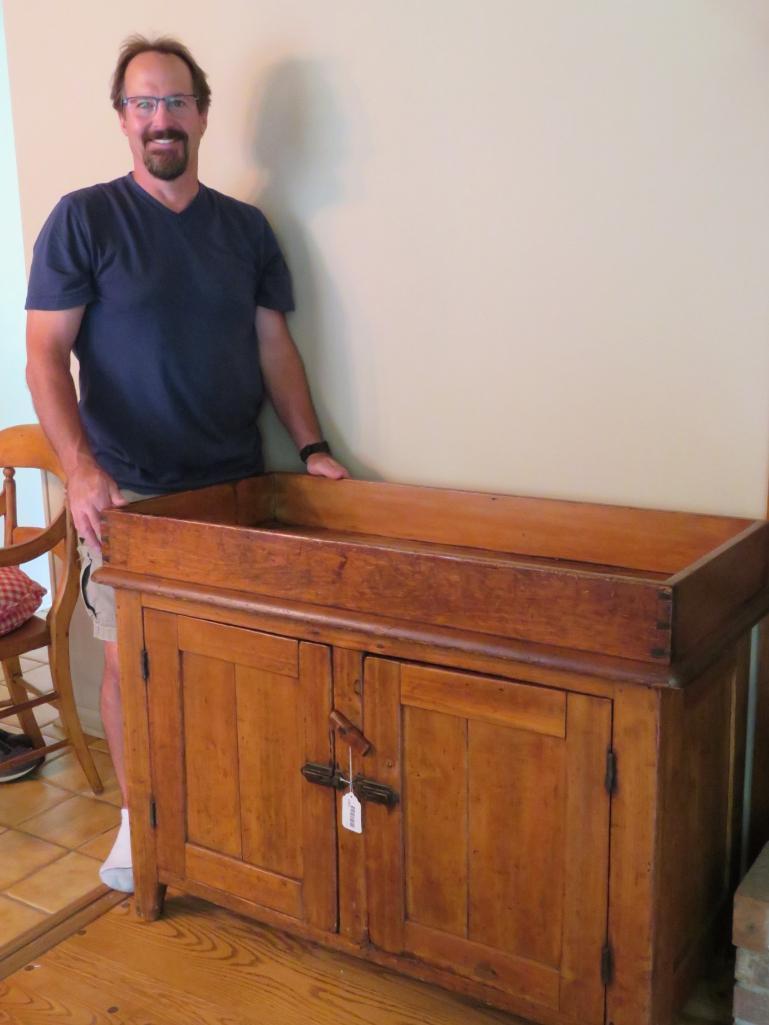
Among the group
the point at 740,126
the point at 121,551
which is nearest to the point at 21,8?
the point at 121,551

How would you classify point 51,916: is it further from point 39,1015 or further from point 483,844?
point 483,844

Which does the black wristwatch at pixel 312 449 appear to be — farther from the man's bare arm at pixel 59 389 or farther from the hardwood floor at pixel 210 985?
the hardwood floor at pixel 210 985

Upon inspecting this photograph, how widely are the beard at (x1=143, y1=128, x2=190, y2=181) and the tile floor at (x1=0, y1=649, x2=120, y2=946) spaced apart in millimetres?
1685

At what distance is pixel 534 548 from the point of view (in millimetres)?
2320

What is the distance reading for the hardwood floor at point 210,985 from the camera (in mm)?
2078

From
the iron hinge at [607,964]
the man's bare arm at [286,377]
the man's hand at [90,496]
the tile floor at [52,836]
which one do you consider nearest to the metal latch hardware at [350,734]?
the iron hinge at [607,964]

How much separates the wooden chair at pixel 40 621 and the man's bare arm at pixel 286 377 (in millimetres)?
705

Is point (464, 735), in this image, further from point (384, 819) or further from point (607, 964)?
point (607, 964)

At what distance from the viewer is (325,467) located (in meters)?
2.60

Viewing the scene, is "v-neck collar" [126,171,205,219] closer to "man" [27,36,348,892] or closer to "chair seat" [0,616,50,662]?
"man" [27,36,348,892]

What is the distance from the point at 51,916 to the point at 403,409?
1.43 meters

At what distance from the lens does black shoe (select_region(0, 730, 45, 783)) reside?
123 inches

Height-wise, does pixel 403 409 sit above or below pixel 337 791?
above

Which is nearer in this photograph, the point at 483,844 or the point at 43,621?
the point at 483,844
